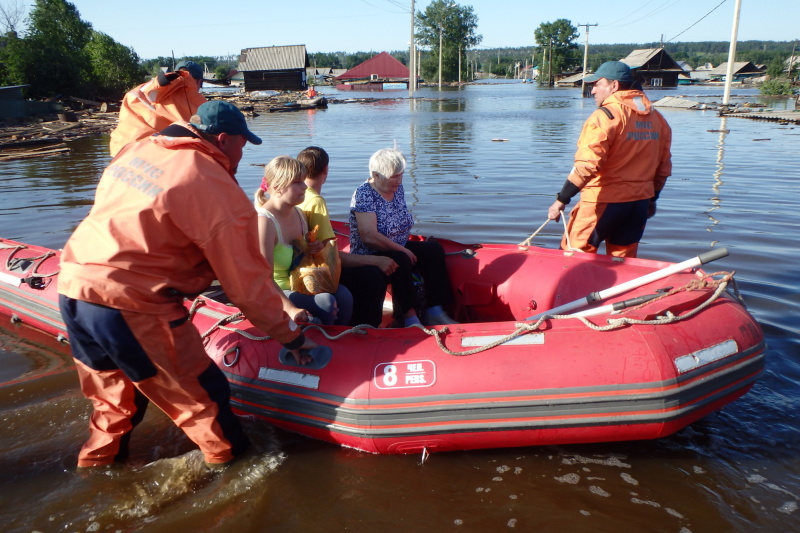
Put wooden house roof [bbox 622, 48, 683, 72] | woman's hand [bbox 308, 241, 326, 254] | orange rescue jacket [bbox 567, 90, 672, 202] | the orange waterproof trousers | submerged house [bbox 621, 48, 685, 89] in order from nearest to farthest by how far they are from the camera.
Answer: the orange waterproof trousers
woman's hand [bbox 308, 241, 326, 254]
orange rescue jacket [bbox 567, 90, 672, 202]
wooden house roof [bbox 622, 48, 683, 72]
submerged house [bbox 621, 48, 685, 89]

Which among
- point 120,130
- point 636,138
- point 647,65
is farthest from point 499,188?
point 647,65

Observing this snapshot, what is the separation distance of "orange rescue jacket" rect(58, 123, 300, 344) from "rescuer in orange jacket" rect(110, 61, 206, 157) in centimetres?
134

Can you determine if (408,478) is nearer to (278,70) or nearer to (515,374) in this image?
(515,374)

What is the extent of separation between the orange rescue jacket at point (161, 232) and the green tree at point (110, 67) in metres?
32.4

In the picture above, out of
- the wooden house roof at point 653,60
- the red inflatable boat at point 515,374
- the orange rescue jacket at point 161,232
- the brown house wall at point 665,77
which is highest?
the wooden house roof at point 653,60

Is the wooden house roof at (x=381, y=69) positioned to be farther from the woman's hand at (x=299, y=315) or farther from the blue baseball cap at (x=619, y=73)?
the woman's hand at (x=299, y=315)

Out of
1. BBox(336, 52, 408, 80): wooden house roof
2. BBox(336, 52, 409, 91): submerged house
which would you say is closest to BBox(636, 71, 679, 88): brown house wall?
BBox(336, 52, 409, 91): submerged house

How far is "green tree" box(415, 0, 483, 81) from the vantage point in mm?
81125

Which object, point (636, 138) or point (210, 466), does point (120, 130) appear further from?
point (636, 138)

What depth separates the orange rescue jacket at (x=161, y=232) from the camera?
226 centimetres

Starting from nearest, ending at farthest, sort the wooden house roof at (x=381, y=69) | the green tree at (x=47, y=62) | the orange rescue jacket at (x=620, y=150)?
1. the orange rescue jacket at (x=620, y=150)
2. the green tree at (x=47, y=62)
3. the wooden house roof at (x=381, y=69)

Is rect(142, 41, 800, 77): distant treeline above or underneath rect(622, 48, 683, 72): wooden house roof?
above

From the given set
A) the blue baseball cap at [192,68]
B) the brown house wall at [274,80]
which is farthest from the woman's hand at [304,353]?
the brown house wall at [274,80]

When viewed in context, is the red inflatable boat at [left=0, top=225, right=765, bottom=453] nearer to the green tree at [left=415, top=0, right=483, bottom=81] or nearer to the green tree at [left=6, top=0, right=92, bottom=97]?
the green tree at [left=6, top=0, right=92, bottom=97]
